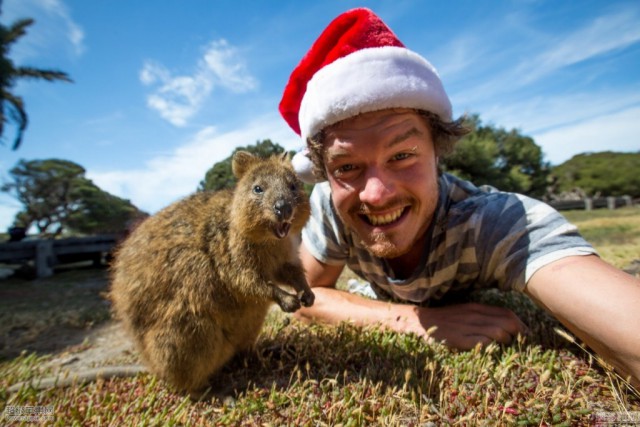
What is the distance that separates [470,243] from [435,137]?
0.81m

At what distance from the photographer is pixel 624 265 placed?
4.11m

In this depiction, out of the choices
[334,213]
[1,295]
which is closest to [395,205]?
[334,213]

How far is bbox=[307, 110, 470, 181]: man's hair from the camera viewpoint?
2592 mm

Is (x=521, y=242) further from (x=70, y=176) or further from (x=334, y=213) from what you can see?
(x=70, y=176)

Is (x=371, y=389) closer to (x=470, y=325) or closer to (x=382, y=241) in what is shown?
(x=382, y=241)

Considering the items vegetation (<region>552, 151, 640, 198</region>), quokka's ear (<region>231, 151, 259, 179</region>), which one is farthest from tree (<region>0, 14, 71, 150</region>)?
vegetation (<region>552, 151, 640, 198</region>)

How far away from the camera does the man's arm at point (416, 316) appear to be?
2.55 metres

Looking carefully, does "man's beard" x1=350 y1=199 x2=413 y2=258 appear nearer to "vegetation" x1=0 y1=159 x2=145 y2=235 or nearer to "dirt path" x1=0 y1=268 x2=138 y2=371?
"dirt path" x1=0 y1=268 x2=138 y2=371

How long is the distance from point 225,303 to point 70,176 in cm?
2321

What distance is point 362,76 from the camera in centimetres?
233

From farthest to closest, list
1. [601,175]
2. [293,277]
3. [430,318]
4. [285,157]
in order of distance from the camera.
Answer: [601,175], [285,157], [430,318], [293,277]

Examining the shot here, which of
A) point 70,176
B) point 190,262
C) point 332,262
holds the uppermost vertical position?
point 70,176

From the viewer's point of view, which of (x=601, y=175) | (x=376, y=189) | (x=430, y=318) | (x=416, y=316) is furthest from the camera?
(x=601, y=175)

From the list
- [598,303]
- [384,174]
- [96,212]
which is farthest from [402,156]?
[96,212]
